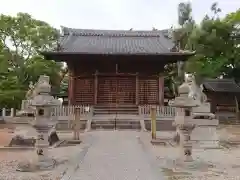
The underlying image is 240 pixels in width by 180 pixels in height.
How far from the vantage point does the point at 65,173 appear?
8.88 metres

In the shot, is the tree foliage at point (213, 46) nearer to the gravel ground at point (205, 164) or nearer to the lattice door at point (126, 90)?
the lattice door at point (126, 90)

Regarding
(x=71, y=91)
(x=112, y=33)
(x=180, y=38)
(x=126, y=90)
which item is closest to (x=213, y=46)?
(x=180, y=38)

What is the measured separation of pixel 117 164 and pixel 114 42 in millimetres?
22632

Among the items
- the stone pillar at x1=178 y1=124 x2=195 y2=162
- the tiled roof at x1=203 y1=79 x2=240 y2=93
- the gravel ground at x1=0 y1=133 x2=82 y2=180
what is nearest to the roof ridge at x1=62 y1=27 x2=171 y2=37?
the tiled roof at x1=203 y1=79 x2=240 y2=93

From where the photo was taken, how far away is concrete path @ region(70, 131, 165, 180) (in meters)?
8.48

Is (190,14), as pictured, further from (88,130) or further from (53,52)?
(88,130)

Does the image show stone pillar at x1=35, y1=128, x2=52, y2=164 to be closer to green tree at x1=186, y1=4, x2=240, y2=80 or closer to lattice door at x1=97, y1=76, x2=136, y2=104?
lattice door at x1=97, y1=76, x2=136, y2=104

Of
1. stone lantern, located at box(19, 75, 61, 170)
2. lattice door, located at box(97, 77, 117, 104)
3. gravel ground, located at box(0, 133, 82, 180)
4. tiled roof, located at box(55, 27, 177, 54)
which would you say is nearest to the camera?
gravel ground, located at box(0, 133, 82, 180)

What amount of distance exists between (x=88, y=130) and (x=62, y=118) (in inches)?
98.4

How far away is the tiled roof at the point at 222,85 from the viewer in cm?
4138

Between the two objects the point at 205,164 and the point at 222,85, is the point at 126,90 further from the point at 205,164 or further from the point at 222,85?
the point at 222,85

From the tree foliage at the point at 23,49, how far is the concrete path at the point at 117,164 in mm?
21766

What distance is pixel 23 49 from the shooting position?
1459 inches

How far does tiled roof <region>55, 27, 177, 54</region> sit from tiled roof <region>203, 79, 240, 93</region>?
38.3 ft
